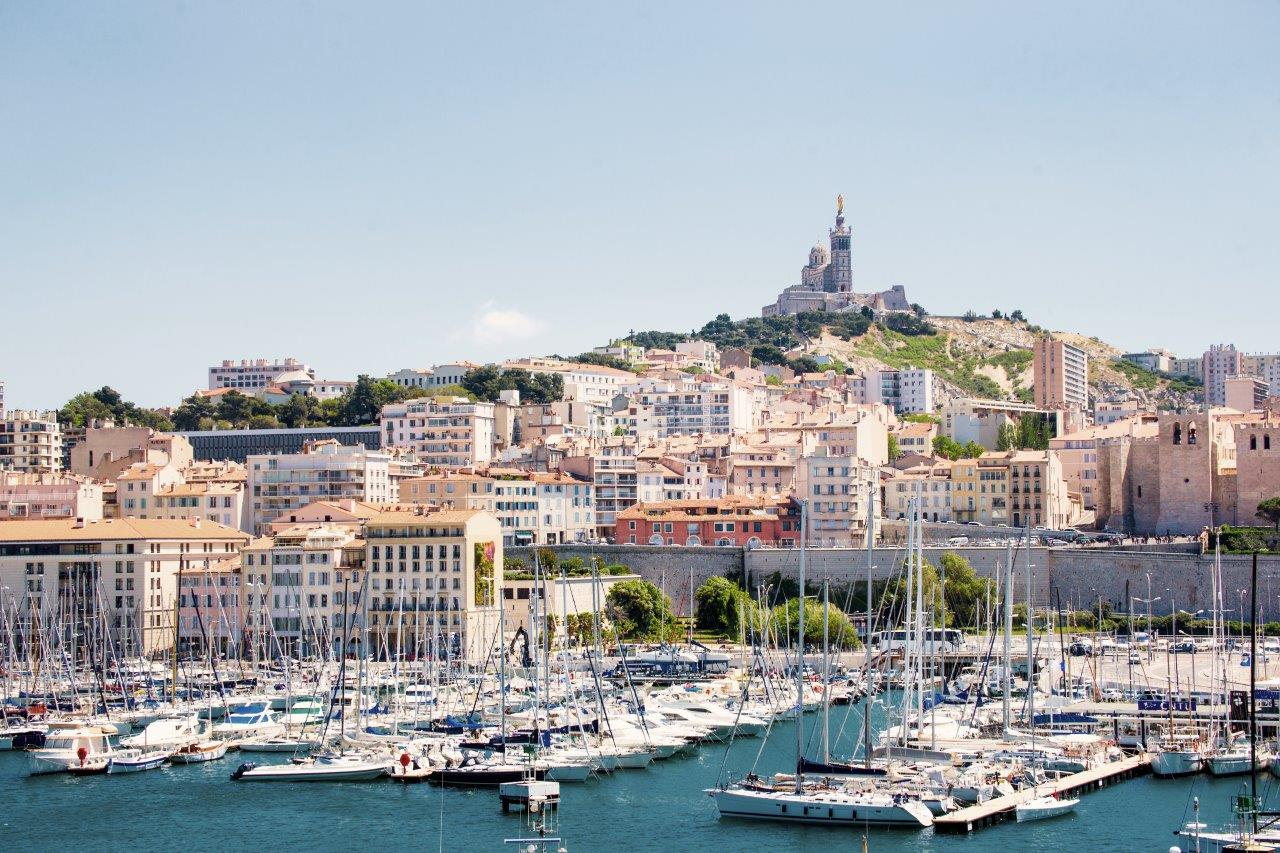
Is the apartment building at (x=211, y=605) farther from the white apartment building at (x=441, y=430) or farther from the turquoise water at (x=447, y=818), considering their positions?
the white apartment building at (x=441, y=430)

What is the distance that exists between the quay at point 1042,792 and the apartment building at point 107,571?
29.9 metres

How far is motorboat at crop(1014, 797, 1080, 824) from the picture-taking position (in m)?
35.6

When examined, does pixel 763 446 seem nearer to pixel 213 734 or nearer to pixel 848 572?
pixel 848 572

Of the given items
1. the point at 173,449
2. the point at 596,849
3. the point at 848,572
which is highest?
the point at 173,449

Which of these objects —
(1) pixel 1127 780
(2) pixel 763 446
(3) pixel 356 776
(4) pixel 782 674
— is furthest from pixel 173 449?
Result: (1) pixel 1127 780

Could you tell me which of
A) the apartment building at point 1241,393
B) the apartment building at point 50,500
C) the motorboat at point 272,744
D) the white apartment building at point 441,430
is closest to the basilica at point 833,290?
the apartment building at point 1241,393

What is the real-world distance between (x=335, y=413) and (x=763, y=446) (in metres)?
25.9

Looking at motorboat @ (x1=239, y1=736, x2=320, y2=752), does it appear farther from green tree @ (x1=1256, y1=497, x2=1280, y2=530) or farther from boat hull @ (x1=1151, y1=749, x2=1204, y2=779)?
green tree @ (x1=1256, y1=497, x2=1280, y2=530)

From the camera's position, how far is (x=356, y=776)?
134ft

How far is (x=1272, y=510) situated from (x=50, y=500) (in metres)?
43.7

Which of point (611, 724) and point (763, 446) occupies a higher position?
point (763, 446)

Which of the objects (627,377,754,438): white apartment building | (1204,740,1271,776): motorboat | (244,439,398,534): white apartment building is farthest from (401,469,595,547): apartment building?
(1204,740,1271,776): motorboat

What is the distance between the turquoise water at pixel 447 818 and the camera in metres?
34.2

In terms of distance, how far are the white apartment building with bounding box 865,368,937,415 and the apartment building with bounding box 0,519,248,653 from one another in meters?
64.8
